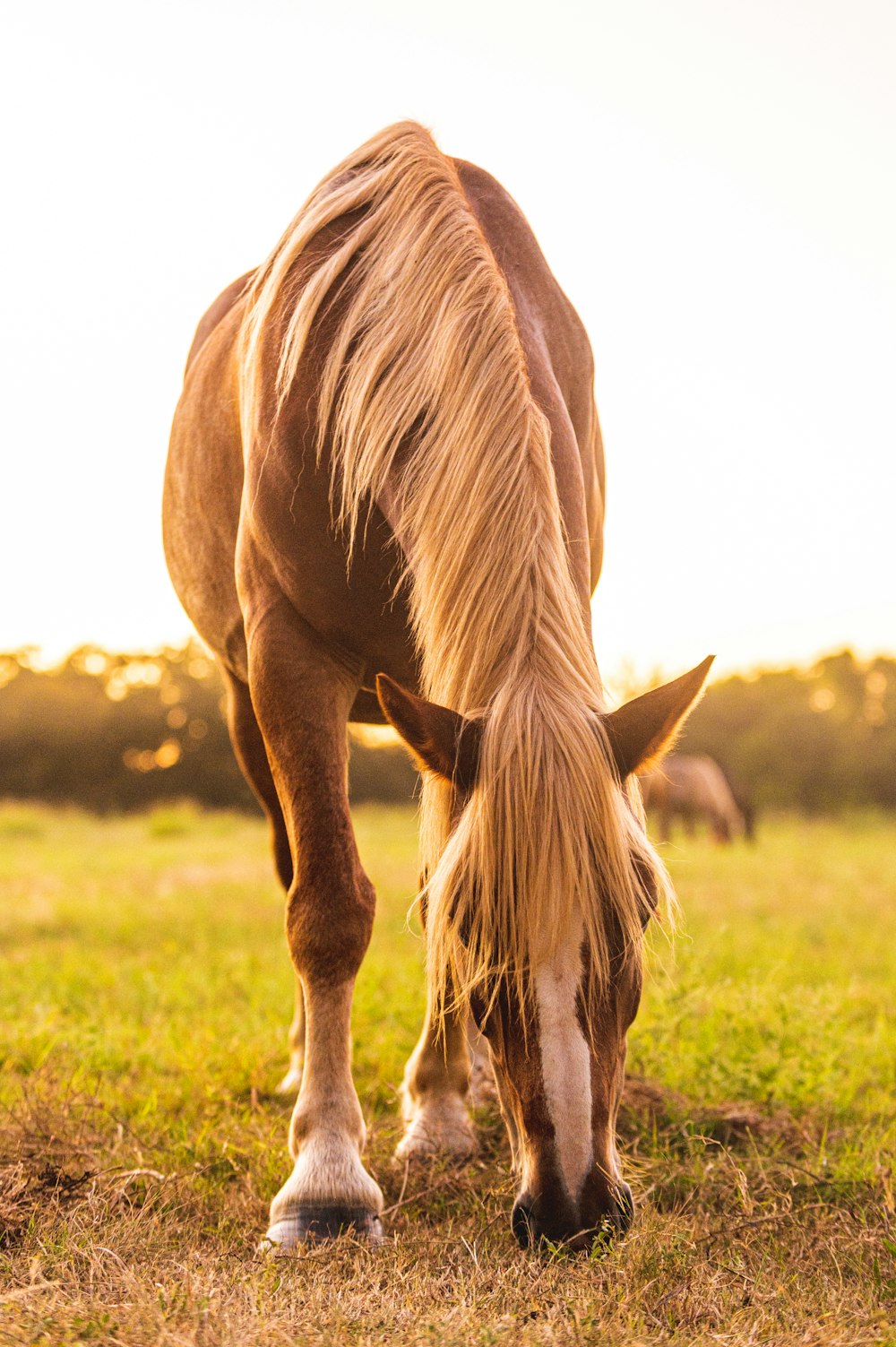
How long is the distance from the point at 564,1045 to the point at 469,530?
952mm

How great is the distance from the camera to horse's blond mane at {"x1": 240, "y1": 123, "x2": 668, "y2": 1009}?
1.87 m

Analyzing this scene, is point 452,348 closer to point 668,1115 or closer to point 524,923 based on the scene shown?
point 524,923

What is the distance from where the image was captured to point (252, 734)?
3830mm

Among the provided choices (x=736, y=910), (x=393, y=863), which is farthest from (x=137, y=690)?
(x=736, y=910)

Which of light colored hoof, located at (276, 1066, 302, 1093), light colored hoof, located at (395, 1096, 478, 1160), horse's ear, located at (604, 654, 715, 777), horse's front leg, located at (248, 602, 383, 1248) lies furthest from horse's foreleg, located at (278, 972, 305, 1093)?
horse's ear, located at (604, 654, 715, 777)

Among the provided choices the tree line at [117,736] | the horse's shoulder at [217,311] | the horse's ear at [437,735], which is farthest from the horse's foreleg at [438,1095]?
the tree line at [117,736]

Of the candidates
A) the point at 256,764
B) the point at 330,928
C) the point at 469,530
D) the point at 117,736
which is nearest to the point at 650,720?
the point at 469,530

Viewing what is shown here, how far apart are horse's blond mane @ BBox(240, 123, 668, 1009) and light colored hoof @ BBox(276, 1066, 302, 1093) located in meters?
1.41

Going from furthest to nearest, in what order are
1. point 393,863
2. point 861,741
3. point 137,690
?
1. point 861,741
2. point 137,690
3. point 393,863

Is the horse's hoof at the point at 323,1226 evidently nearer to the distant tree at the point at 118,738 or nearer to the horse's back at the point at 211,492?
the horse's back at the point at 211,492

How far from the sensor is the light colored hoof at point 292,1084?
335 centimetres

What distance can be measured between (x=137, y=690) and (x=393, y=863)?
22.7 ft

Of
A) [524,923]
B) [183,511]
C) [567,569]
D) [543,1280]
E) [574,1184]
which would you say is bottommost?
[543,1280]

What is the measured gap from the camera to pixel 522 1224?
1.84 meters
